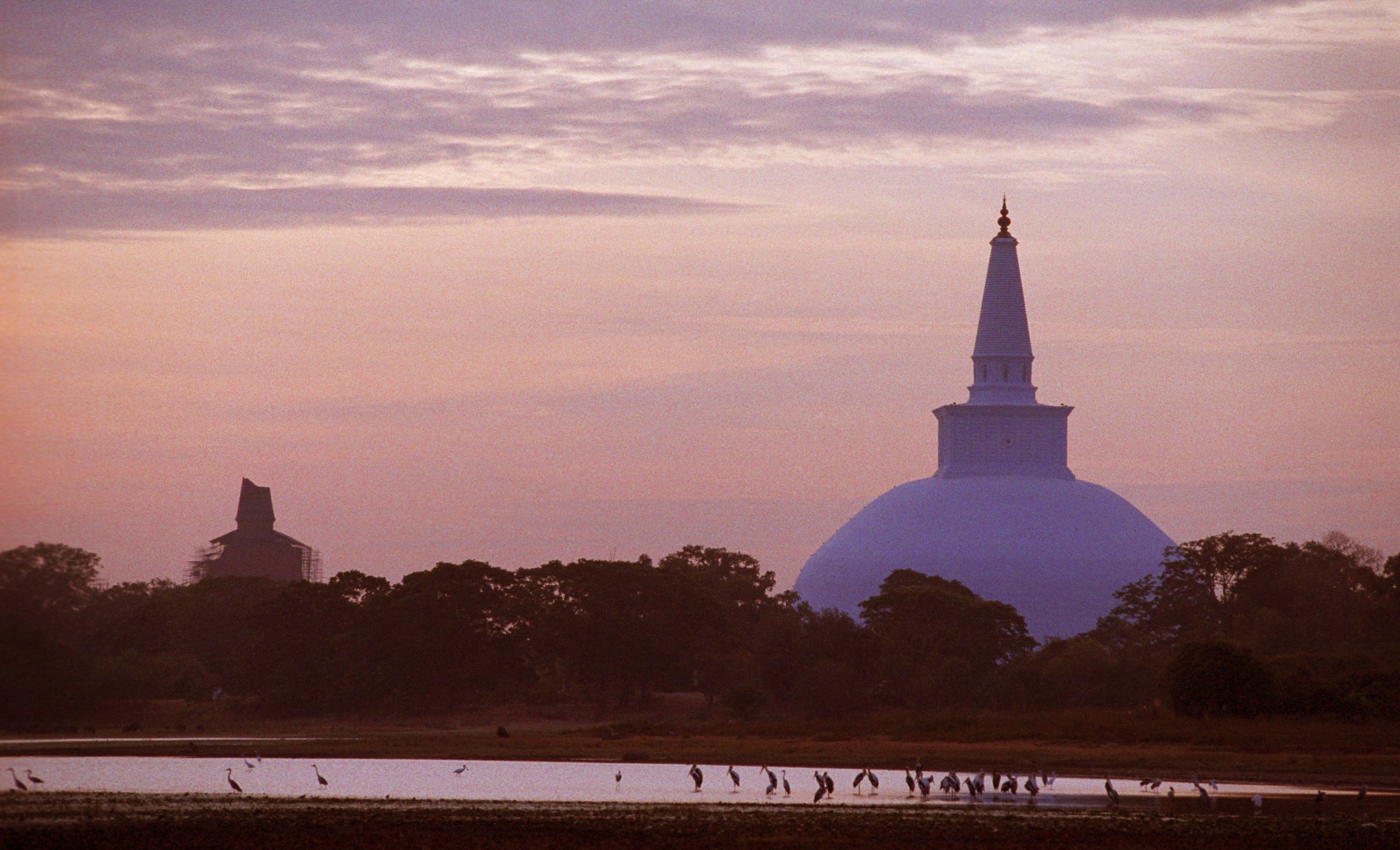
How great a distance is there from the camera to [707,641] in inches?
3221

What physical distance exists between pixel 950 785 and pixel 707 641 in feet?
125

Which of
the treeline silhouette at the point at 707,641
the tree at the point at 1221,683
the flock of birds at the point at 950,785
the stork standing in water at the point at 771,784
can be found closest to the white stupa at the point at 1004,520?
the treeline silhouette at the point at 707,641

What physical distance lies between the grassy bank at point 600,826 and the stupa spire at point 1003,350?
71.9m

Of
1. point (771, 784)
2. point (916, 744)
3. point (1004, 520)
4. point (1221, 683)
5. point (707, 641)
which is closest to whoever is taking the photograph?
point (771, 784)

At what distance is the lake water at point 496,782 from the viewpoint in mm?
Answer: 42531

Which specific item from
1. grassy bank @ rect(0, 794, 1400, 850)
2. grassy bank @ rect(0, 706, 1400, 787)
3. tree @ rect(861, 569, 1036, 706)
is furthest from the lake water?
tree @ rect(861, 569, 1036, 706)

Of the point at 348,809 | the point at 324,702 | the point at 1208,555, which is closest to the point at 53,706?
the point at 348,809

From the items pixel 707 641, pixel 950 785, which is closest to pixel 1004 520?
pixel 707 641

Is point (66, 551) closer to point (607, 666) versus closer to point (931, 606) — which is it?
point (607, 666)

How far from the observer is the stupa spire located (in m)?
110

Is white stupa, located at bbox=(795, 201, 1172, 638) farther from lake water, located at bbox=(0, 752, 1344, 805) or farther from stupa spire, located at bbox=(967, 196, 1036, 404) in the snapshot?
lake water, located at bbox=(0, 752, 1344, 805)

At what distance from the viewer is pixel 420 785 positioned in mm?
45281

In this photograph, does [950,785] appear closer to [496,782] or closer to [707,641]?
[496,782]

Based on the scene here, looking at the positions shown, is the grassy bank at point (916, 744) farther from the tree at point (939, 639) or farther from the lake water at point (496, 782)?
the tree at point (939, 639)
